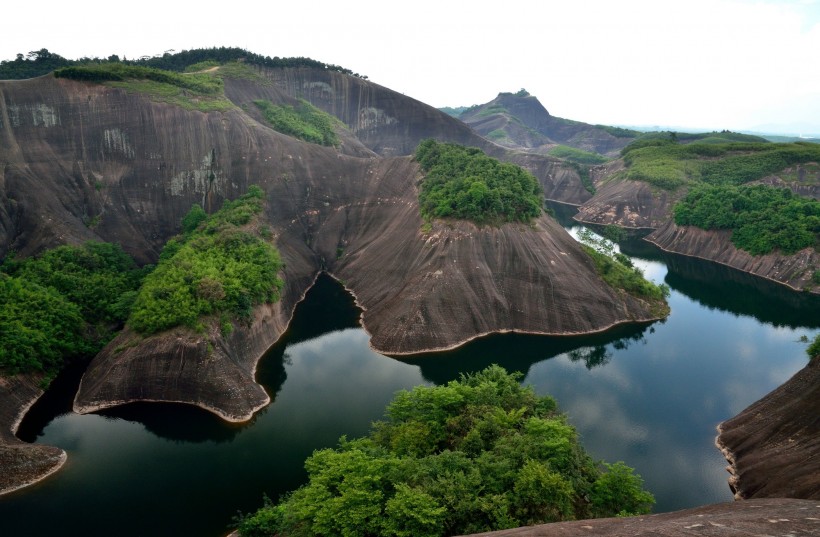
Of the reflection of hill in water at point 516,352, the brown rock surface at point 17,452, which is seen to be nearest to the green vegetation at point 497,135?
the reflection of hill in water at point 516,352

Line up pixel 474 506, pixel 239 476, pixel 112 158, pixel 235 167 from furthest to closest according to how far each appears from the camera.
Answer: pixel 235 167, pixel 112 158, pixel 239 476, pixel 474 506

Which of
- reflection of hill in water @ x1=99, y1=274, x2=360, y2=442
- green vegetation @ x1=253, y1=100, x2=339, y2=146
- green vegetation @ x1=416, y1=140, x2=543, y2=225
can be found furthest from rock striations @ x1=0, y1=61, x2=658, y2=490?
green vegetation @ x1=253, y1=100, x2=339, y2=146

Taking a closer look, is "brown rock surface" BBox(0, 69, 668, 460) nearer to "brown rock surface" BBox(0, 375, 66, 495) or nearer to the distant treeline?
"brown rock surface" BBox(0, 375, 66, 495)

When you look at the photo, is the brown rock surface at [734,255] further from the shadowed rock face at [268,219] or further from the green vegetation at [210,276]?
the green vegetation at [210,276]

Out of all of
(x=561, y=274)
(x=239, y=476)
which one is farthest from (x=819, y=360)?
(x=239, y=476)

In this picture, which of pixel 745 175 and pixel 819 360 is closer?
pixel 819 360

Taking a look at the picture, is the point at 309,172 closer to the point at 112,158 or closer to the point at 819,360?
the point at 112,158
